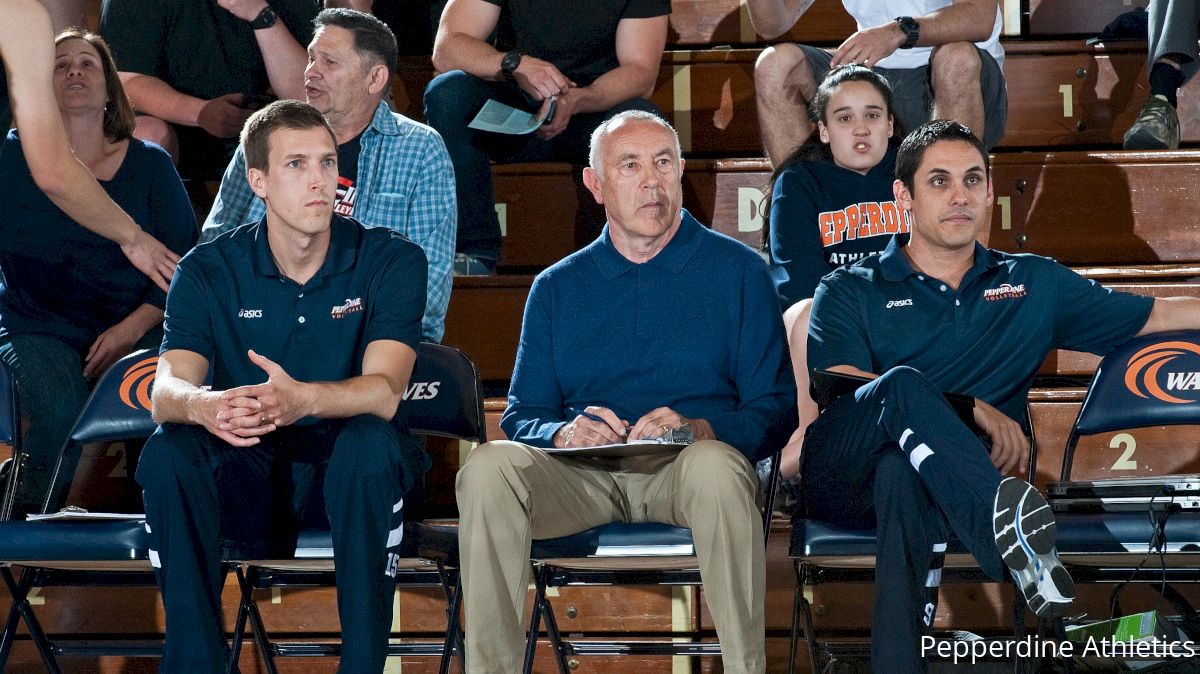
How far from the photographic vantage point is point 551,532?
2.39 meters

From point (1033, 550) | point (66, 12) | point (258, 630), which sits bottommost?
point (258, 630)

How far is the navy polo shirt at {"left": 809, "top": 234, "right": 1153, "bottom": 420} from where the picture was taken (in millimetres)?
2734

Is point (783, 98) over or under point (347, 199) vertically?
over

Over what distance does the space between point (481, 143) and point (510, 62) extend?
23cm

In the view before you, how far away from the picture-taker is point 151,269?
10.3 ft

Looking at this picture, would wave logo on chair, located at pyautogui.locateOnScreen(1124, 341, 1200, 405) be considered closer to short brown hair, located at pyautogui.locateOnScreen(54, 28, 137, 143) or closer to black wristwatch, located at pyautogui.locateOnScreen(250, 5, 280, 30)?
short brown hair, located at pyautogui.locateOnScreen(54, 28, 137, 143)

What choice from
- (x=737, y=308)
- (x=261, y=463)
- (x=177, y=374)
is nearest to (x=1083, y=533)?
(x=737, y=308)

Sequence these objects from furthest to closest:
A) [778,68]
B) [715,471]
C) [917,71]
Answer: [917,71], [778,68], [715,471]

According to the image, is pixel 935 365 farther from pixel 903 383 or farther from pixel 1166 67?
pixel 1166 67

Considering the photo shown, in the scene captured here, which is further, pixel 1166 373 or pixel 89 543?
pixel 1166 373

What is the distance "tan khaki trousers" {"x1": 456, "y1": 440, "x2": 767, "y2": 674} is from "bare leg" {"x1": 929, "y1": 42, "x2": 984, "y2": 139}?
173 cm

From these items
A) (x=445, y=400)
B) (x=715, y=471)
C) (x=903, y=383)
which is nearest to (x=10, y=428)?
(x=445, y=400)

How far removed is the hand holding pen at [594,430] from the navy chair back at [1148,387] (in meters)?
0.93

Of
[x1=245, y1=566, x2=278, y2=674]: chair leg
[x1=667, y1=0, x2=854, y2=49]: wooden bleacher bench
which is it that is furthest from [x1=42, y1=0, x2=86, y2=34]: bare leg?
[x1=245, y1=566, x2=278, y2=674]: chair leg
